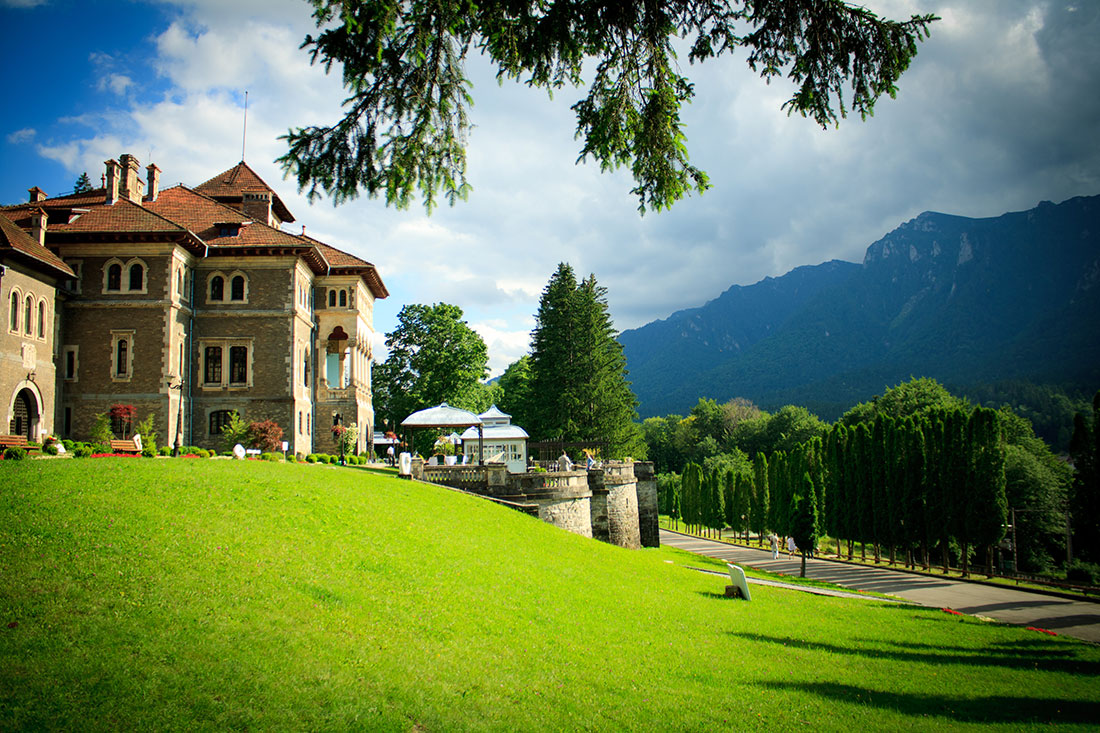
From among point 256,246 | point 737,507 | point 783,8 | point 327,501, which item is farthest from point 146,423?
point 737,507

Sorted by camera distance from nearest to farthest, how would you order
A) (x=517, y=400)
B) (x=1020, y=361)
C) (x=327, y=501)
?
(x=327, y=501) < (x=517, y=400) < (x=1020, y=361)

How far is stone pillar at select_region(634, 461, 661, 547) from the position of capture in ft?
136

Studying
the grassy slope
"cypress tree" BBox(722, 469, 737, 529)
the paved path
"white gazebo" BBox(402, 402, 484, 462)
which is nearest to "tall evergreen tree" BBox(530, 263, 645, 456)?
"cypress tree" BBox(722, 469, 737, 529)

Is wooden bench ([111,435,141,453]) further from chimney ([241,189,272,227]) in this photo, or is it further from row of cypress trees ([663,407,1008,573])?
row of cypress trees ([663,407,1008,573])

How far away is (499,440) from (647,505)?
1187 centimetres

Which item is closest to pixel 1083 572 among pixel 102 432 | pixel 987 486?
pixel 987 486

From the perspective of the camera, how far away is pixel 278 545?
11484 millimetres

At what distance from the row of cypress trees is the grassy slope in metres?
20.7

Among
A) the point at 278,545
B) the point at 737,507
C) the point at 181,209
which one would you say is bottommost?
the point at 737,507

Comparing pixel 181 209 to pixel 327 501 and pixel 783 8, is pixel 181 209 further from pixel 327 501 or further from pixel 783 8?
pixel 783 8

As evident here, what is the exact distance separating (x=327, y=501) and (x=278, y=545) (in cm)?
367

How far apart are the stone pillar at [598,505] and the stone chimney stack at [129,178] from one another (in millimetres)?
31272

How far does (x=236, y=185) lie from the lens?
148 ft

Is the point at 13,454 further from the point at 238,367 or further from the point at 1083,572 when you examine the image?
the point at 1083,572
